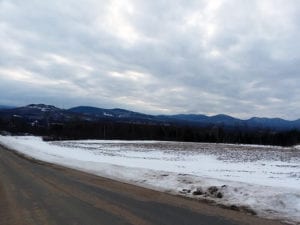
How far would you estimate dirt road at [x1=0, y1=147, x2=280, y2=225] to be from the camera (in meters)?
8.59

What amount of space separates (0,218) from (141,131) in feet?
411

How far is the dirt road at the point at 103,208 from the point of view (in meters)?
8.59

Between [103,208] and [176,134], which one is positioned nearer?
[103,208]

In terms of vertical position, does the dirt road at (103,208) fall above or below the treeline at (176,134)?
below

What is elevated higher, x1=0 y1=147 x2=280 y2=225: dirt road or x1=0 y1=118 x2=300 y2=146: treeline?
x1=0 y1=118 x2=300 y2=146: treeline

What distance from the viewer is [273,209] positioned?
9.57 meters

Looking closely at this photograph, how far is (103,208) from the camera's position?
1008cm

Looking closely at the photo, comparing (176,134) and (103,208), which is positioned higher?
(176,134)

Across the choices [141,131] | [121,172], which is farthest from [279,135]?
[121,172]

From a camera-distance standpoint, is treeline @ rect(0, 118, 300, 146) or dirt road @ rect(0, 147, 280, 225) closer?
dirt road @ rect(0, 147, 280, 225)

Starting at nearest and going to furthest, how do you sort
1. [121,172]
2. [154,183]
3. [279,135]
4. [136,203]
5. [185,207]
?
[185,207] < [136,203] < [154,183] < [121,172] < [279,135]

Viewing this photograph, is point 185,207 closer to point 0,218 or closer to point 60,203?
point 60,203

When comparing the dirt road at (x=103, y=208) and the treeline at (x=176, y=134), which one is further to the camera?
the treeline at (x=176, y=134)

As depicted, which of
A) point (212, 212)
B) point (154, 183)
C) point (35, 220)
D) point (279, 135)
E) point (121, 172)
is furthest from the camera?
point (279, 135)
